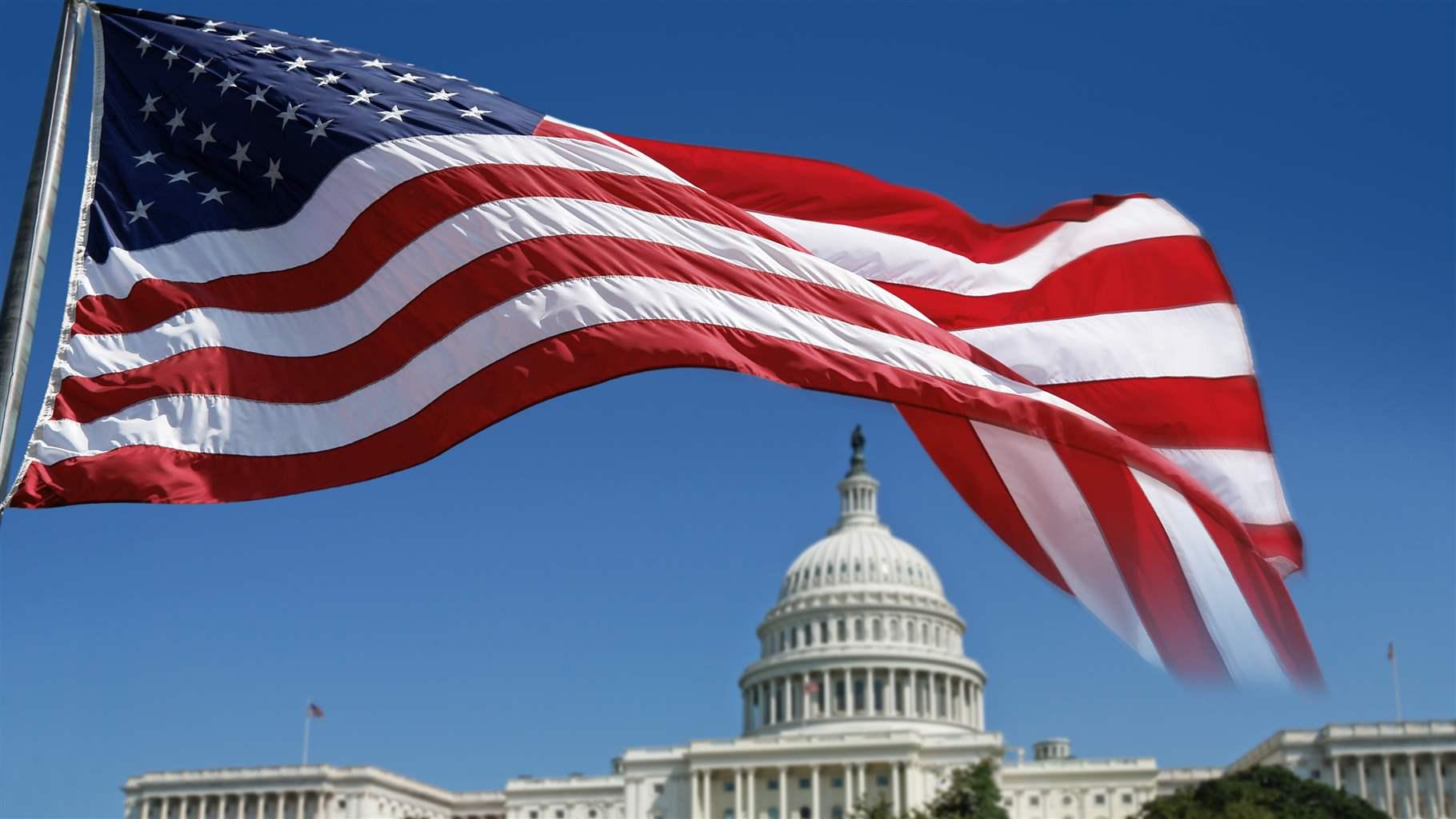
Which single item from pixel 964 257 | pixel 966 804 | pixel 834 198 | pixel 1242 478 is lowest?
pixel 1242 478

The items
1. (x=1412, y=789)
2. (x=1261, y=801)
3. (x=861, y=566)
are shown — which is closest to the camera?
(x=1261, y=801)

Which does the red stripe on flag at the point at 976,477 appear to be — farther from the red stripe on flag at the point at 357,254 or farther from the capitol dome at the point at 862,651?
the capitol dome at the point at 862,651

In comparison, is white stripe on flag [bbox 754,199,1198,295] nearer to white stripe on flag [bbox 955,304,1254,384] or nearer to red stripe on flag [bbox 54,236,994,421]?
white stripe on flag [bbox 955,304,1254,384]

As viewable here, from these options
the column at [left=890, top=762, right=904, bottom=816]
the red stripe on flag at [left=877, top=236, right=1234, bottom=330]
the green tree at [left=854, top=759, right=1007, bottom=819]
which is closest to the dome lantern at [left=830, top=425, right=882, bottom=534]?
the column at [left=890, top=762, right=904, bottom=816]

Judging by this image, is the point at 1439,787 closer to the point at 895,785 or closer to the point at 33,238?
the point at 895,785

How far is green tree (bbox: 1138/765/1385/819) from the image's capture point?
93.9 m

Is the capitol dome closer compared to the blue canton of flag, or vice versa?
the blue canton of flag

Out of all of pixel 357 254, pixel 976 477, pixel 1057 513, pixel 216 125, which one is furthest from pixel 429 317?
pixel 1057 513

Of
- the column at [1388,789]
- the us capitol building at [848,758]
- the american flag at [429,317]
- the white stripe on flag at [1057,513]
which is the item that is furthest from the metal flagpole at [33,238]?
the column at [1388,789]

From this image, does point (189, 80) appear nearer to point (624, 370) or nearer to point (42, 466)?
point (42, 466)

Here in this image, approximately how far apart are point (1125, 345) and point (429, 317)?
719 centimetres

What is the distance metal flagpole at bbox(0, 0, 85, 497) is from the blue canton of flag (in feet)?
4.41

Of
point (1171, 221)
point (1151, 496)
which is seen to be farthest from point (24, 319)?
point (1171, 221)

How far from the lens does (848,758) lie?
5576 inches
